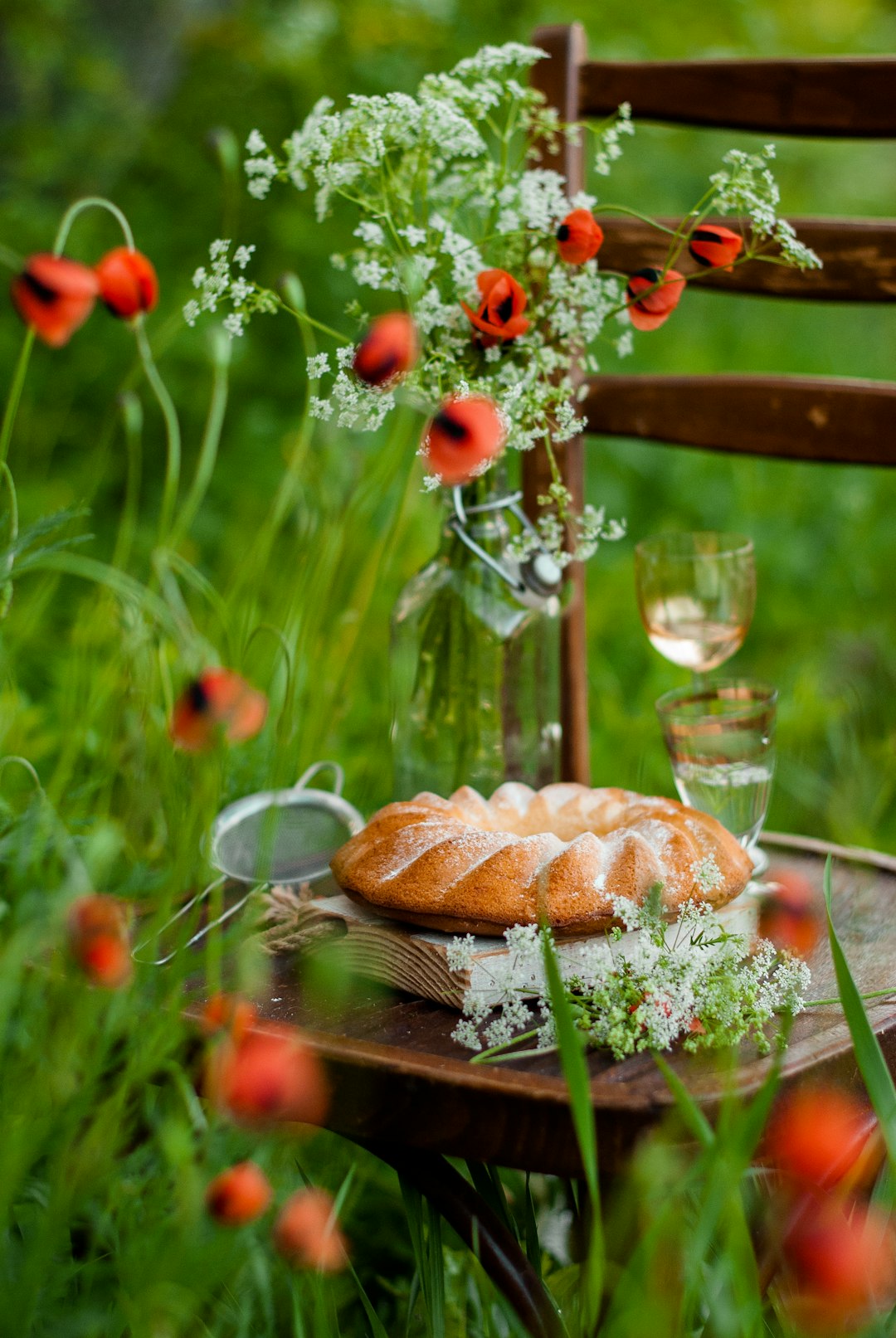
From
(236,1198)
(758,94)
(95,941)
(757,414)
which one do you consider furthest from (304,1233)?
(758,94)

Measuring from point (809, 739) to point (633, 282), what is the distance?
1.30 meters

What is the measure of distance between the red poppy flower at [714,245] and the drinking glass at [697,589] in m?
0.26

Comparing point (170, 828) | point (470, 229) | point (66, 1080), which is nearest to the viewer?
point (66, 1080)

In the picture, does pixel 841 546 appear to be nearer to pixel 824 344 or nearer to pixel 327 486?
pixel 824 344

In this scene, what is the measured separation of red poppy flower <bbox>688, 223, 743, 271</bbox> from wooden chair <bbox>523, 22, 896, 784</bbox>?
26 cm

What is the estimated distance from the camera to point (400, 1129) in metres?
0.75

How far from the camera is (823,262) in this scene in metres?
1.19

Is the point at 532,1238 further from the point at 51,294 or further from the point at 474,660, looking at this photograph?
the point at 51,294

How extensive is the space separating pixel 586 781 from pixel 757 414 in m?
0.40

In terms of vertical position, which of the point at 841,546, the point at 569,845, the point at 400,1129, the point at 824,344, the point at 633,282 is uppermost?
the point at 633,282

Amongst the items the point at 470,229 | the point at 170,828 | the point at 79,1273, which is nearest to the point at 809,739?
the point at 470,229

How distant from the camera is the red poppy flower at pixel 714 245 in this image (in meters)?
0.93

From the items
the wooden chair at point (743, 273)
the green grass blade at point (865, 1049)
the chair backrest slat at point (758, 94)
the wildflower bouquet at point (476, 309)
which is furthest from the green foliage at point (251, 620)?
the chair backrest slat at point (758, 94)

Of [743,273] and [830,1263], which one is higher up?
[743,273]
